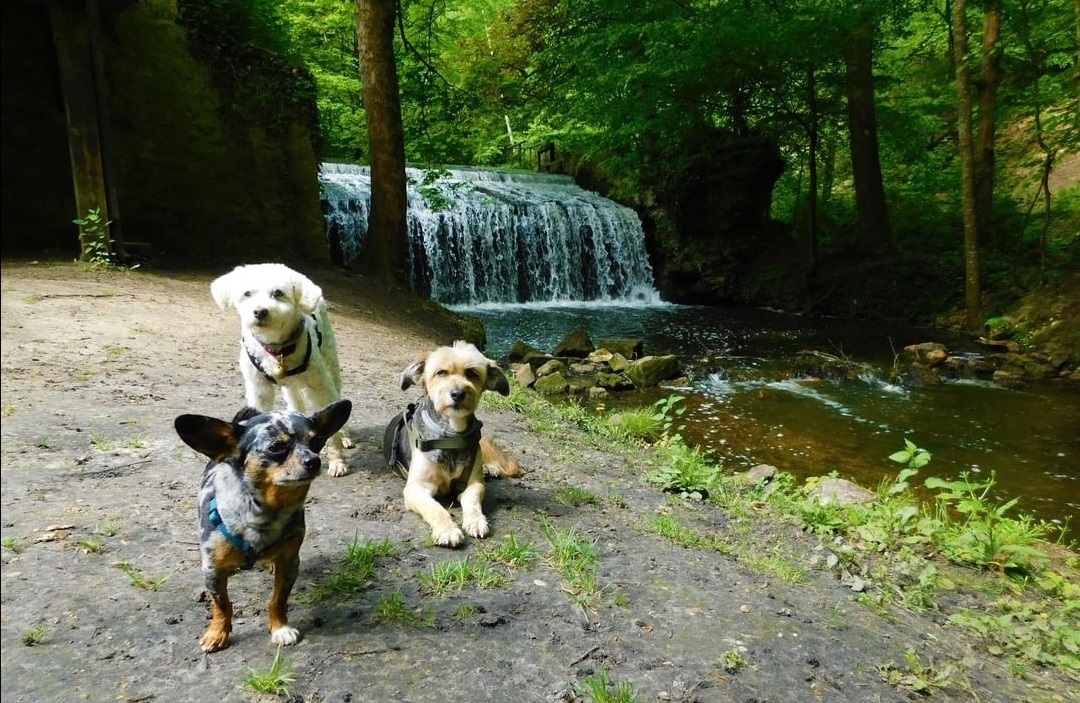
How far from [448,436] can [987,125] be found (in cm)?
1638

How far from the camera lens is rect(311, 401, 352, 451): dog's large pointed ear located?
2.00m

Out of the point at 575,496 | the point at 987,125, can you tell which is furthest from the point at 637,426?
the point at 987,125

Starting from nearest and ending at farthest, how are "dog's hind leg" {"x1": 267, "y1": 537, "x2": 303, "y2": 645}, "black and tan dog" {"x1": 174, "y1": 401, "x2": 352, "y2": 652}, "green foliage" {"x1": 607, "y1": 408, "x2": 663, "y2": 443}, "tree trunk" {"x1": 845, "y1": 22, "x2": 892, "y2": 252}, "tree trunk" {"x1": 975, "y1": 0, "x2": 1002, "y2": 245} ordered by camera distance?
"black and tan dog" {"x1": 174, "y1": 401, "x2": 352, "y2": 652} → "dog's hind leg" {"x1": 267, "y1": 537, "x2": 303, "y2": 645} → "green foliage" {"x1": 607, "y1": 408, "x2": 663, "y2": 443} → "tree trunk" {"x1": 975, "y1": 0, "x2": 1002, "y2": 245} → "tree trunk" {"x1": 845, "y1": 22, "x2": 892, "y2": 252}

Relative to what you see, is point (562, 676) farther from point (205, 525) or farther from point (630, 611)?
point (205, 525)

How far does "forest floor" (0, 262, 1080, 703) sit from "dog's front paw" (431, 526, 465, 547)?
79 millimetres

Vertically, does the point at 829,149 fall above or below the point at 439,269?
above

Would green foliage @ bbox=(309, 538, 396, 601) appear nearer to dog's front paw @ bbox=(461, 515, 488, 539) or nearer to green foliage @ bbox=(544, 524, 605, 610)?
dog's front paw @ bbox=(461, 515, 488, 539)

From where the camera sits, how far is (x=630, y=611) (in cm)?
276

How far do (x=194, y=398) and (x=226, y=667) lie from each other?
3166mm

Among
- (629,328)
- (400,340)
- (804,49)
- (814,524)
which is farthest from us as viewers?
(629,328)

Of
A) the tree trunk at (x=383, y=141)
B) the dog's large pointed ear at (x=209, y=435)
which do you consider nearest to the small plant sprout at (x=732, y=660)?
the dog's large pointed ear at (x=209, y=435)

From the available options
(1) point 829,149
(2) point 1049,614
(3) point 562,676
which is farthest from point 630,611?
(1) point 829,149

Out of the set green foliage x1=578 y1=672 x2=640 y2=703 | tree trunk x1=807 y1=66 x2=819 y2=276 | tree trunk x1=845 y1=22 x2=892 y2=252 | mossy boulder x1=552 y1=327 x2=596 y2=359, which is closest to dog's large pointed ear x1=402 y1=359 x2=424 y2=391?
green foliage x1=578 y1=672 x2=640 y2=703

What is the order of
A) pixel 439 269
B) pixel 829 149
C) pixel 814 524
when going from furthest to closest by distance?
1. pixel 829 149
2. pixel 439 269
3. pixel 814 524
